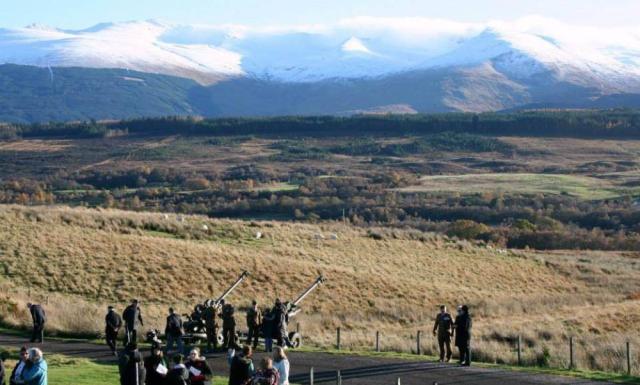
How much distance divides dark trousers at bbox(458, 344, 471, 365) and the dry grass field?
2408 mm

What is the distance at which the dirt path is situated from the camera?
988 inches

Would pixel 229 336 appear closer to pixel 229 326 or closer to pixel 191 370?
pixel 229 326

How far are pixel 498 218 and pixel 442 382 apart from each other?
2925 inches

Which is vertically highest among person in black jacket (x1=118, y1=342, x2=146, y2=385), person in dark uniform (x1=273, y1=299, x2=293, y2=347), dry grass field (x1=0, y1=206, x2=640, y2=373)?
person in black jacket (x1=118, y1=342, x2=146, y2=385)

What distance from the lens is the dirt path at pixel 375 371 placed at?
82.3 feet

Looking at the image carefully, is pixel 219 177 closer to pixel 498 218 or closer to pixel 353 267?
pixel 498 218

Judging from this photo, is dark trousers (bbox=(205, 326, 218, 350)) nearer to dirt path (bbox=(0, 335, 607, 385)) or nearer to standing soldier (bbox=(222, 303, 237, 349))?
standing soldier (bbox=(222, 303, 237, 349))

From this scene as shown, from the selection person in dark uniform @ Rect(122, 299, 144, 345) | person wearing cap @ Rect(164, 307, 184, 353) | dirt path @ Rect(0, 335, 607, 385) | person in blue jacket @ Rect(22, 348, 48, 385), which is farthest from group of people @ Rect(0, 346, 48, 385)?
person in dark uniform @ Rect(122, 299, 144, 345)

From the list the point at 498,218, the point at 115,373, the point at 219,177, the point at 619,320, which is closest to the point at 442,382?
the point at 115,373

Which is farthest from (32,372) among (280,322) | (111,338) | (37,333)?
(37,333)

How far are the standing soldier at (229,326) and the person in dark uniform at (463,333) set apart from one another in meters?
5.90

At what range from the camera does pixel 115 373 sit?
25.2 metres

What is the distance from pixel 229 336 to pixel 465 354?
6303 mm

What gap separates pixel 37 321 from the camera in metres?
30.1
